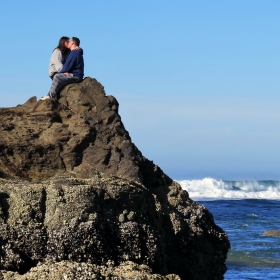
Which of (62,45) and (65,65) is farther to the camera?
(62,45)

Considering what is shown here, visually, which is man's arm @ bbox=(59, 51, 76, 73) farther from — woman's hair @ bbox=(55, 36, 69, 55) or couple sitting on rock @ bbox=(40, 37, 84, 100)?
woman's hair @ bbox=(55, 36, 69, 55)

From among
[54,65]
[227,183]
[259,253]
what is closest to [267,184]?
[227,183]

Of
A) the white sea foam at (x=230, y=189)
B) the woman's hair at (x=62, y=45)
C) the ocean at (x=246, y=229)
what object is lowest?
the ocean at (x=246, y=229)

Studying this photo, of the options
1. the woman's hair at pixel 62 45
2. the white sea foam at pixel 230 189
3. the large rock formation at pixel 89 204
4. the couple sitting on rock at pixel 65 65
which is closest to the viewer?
the large rock formation at pixel 89 204

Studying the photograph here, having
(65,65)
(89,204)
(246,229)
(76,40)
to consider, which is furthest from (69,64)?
(246,229)

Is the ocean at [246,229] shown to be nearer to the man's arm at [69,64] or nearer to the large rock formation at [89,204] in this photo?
the large rock formation at [89,204]

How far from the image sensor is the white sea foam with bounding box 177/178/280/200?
168 ft

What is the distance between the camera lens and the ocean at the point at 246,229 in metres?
16.2

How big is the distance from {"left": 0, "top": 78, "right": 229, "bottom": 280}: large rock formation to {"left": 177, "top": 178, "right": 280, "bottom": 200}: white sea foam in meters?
37.5

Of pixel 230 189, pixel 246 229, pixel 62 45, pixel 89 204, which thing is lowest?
pixel 246 229

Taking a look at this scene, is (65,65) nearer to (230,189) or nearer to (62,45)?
(62,45)

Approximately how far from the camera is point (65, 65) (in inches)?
425

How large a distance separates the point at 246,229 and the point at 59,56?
15.0 meters

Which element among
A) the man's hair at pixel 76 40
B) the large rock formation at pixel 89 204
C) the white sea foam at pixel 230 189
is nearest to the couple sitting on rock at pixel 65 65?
the man's hair at pixel 76 40
